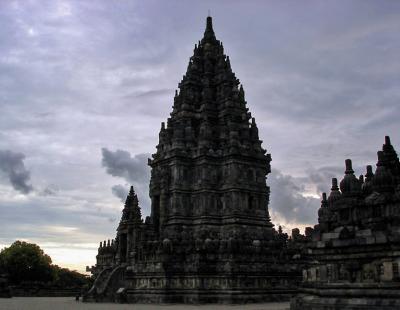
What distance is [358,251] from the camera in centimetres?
2045

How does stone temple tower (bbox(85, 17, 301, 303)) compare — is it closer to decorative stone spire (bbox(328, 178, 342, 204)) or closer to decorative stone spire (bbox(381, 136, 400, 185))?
decorative stone spire (bbox(328, 178, 342, 204))

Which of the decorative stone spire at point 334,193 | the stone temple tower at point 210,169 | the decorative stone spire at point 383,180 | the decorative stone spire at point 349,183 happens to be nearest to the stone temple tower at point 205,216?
the stone temple tower at point 210,169

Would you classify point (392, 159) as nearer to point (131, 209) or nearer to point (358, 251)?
point (358, 251)

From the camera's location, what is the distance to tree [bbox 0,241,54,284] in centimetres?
8275

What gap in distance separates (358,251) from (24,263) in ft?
242

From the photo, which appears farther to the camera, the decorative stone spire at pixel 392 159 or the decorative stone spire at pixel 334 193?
the decorative stone spire at pixel 334 193

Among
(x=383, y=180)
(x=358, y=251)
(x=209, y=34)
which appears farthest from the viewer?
(x=209, y=34)

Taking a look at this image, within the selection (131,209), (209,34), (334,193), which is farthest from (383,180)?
(209,34)

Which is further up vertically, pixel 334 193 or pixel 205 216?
pixel 205 216

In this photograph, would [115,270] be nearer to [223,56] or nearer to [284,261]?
[284,261]

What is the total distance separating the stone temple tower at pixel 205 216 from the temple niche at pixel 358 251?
53.0ft

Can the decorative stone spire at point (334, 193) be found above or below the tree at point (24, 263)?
above

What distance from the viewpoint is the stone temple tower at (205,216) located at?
132 ft

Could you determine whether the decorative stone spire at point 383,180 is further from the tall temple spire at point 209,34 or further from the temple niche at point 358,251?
the tall temple spire at point 209,34
